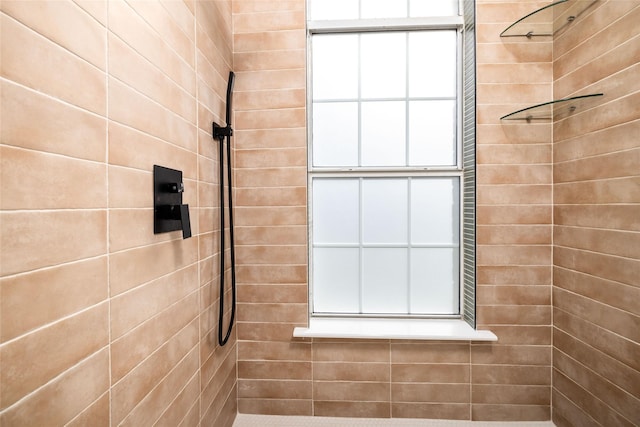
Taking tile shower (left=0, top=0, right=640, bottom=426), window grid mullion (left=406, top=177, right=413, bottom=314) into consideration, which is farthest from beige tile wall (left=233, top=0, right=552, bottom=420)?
window grid mullion (left=406, top=177, right=413, bottom=314)

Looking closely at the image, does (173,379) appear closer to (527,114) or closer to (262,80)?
(262,80)

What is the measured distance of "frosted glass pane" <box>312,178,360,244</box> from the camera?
69.0 inches

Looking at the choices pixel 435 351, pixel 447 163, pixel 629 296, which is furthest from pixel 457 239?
pixel 629 296

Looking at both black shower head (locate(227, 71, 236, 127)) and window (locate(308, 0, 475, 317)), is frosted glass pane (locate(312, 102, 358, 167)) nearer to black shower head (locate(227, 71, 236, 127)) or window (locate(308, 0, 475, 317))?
window (locate(308, 0, 475, 317))

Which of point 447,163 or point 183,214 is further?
point 447,163

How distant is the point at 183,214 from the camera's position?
37.1 inches

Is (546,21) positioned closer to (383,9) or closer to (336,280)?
(383,9)

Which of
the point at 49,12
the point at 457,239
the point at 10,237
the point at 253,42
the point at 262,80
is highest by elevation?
the point at 253,42

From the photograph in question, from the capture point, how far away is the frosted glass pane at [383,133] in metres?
1.73

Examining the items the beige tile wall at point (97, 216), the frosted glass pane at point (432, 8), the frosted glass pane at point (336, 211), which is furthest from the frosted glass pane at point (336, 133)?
the beige tile wall at point (97, 216)

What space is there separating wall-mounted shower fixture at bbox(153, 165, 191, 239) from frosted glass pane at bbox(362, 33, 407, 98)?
3.86ft

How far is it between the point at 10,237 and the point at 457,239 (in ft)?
5.71

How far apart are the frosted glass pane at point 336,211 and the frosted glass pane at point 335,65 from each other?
1.60ft

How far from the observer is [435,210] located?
5.67ft
